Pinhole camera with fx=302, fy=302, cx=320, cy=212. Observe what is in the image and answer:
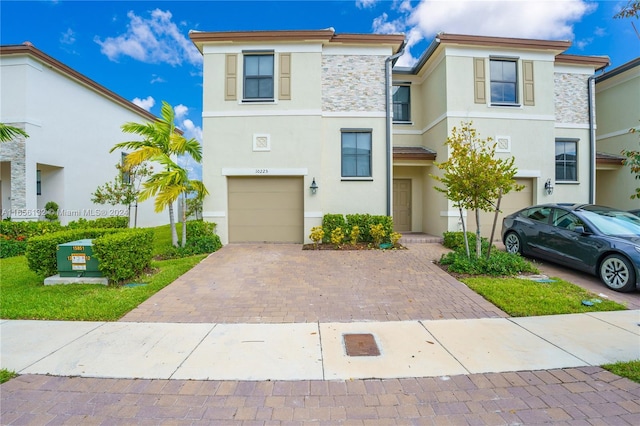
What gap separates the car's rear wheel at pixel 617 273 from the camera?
5.46 m

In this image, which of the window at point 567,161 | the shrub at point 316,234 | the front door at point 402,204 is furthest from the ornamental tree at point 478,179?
the window at point 567,161

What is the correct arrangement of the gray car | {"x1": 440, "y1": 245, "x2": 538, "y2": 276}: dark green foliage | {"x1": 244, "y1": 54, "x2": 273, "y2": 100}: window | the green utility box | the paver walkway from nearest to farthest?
the paver walkway
the gray car
the green utility box
{"x1": 440, "y1": 245, "x2": 538, "y2": 276}: dark green foliage
{"x1": 244, "y1": 54, "x2": 273, "y2": 100}: window

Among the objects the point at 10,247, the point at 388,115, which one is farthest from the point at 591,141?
the point at 10,247

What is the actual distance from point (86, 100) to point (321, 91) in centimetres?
1118

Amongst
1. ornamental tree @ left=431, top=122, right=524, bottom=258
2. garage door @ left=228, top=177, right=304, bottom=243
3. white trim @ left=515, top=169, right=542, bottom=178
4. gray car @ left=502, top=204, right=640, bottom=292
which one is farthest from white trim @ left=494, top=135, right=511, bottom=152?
garage door @ left=228, top=177, right=304, bottom=243

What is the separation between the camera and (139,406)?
258cm

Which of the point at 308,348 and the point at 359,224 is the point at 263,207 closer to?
the point at 359,224

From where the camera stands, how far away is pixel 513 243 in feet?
27.4

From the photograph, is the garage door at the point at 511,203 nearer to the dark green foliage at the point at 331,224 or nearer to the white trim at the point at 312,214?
the dark green foliage at the point at 331,224

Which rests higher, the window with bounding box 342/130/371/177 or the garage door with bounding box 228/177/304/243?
the window with bounding box 342/130/371/177

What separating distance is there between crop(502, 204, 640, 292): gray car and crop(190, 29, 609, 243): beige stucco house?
2848 millimetres

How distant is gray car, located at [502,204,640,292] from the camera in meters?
5.60

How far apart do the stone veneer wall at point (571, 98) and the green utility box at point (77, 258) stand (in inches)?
609

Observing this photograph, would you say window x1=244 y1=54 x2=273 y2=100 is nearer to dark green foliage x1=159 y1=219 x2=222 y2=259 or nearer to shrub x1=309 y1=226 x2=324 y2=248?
dark green foliage x1=159 y1=219 x2=222 y2=259
